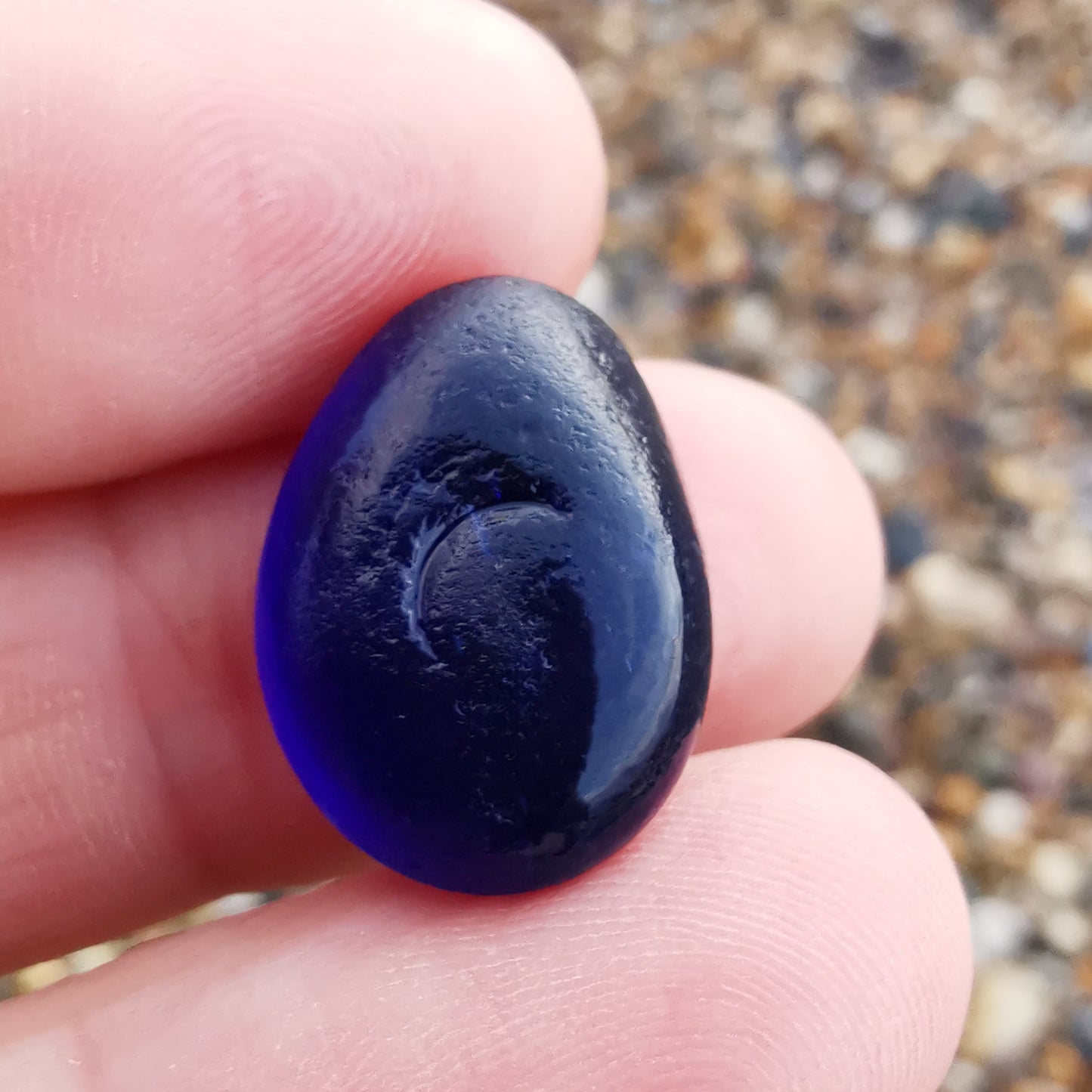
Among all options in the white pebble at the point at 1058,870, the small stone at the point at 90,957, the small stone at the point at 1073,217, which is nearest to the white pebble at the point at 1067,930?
the white pebble at the point at 1058,870

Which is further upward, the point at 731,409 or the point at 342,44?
the point at 342,44

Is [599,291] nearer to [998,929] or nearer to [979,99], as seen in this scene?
[979,99]

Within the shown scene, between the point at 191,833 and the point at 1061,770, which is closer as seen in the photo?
the point at 191,833

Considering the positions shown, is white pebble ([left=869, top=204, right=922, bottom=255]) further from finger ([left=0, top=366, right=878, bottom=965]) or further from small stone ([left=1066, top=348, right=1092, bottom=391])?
finger ([left=0, top=366, right=878, bottom=965])

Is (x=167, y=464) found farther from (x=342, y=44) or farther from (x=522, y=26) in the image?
(x=522, y=26)

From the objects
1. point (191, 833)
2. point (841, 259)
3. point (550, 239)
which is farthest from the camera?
point (841, 259)

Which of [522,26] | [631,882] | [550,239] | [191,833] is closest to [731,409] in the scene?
[550,239]

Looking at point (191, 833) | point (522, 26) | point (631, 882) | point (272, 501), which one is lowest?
point (191, 833)

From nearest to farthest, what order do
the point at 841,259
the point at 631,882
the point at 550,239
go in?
1. the point at 631,882
2. the point at 550,239
3. the point at 841,259
